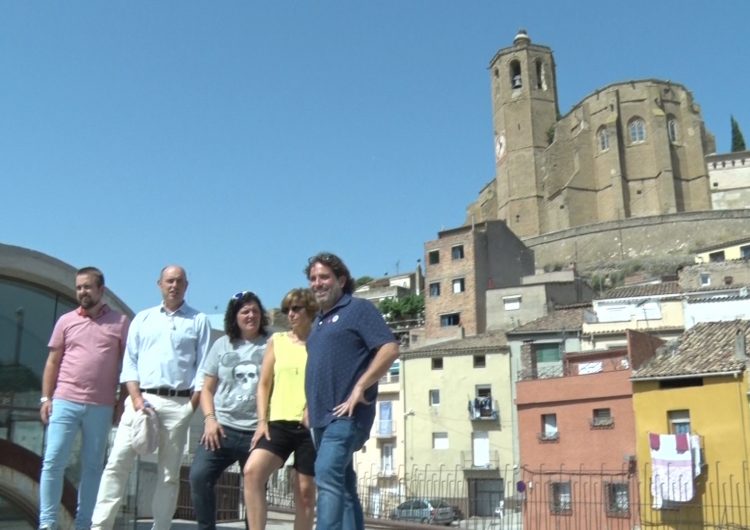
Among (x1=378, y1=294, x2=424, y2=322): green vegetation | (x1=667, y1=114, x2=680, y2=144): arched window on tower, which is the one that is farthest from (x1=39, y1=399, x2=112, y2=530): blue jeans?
(x1=667, y1=114, x2=680, y2=144): arched window on tower

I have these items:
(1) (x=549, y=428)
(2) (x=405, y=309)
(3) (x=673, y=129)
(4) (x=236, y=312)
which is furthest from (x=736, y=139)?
(4) (x=236, y=312)

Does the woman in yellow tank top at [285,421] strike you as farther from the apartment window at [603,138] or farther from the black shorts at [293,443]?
the apartment window at [603,138]

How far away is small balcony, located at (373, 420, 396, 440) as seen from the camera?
38.6m

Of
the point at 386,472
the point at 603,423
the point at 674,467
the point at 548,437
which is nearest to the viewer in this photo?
the point at 674,467

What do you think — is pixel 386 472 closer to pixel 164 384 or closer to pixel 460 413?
pixel 460 413

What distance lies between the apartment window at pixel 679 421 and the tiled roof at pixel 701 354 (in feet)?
3.42

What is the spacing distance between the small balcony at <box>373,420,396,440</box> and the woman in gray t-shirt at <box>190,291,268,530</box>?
3353cm

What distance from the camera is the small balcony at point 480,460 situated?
35375mm

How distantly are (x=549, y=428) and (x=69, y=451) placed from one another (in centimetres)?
2436

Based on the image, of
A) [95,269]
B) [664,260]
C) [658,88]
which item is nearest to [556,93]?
[658,88]

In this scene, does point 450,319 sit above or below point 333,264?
above

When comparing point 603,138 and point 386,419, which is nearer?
point 386,419

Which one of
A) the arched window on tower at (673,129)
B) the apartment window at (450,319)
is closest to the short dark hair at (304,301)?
the apartment window at (450,319)

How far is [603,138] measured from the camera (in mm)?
75375
